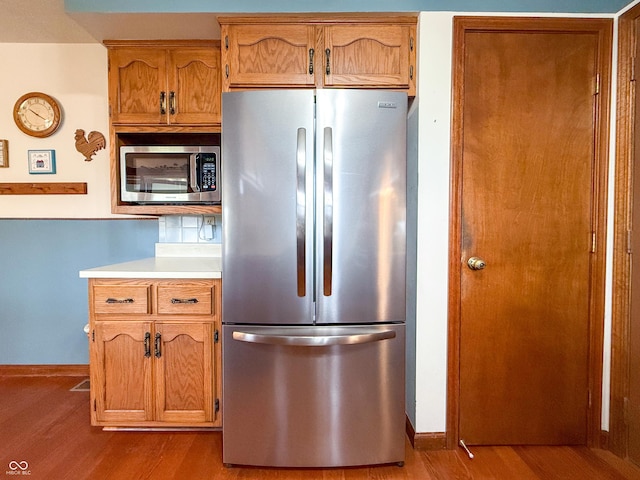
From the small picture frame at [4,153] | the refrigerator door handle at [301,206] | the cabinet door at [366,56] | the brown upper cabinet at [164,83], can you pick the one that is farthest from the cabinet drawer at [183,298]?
the small picture frame at [4,153]

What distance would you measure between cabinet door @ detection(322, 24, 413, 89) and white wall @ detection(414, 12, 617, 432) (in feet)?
0.29

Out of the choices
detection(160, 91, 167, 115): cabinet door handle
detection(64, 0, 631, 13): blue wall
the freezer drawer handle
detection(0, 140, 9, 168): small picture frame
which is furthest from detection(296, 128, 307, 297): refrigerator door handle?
detection(0, 140, 9, 168): small picture frame

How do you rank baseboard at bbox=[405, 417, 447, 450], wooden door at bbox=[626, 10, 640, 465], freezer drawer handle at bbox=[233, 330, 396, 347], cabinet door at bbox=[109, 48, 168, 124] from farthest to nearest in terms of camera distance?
1. cabinet door at bbox=[109, 48, 168, 124]
2. baseboard at bbox=[405, 417, 447, 450]
3. wooden door at bbox=[626, 10, 640, 465]
4. freezer drawer handle at bbox=[233, 330, 396, 347]

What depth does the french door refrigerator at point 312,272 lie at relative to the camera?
4.98 feet

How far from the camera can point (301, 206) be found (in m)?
1.52

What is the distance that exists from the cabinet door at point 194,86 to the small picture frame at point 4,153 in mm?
1360

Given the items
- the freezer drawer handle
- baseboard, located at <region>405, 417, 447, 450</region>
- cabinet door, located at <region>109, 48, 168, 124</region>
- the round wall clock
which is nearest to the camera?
the freezer drawer handle

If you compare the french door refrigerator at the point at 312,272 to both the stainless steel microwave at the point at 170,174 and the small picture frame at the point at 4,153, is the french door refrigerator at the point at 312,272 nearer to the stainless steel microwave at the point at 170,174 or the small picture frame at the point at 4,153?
the stainless steel microwave at the point at 170,174

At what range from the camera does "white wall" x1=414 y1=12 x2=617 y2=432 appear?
1.71 metres

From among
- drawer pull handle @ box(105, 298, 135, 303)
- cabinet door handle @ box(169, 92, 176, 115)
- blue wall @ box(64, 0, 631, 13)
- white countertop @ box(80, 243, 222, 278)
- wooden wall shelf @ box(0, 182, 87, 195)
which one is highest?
blue wall @ box(64, 0, 631, 13)

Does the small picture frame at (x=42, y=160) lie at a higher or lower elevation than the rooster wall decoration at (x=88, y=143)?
lower

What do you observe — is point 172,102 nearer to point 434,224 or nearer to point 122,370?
point 122,370

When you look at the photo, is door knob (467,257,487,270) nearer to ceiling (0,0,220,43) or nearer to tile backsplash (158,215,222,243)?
tile backsplash (158,215,222,243)

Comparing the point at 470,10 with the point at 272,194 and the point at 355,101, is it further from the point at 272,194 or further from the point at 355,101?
the point at 272,194
